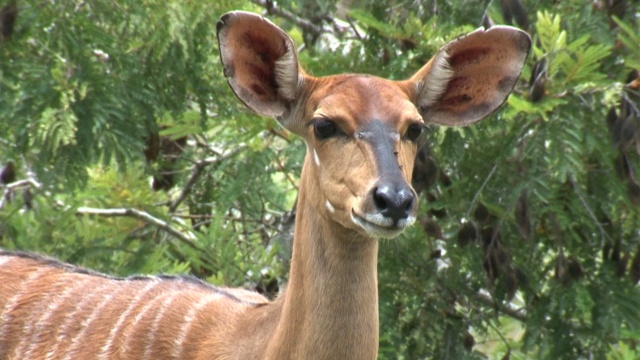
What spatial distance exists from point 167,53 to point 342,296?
2.55 m

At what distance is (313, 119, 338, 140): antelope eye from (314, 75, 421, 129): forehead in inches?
0.9

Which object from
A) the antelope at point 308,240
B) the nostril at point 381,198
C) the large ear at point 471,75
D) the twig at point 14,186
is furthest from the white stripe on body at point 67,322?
the twig at point 14,186

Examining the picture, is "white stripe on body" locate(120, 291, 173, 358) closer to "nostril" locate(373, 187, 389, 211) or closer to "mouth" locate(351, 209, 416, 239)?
"mouth" locate(351, 209, 416, 239)

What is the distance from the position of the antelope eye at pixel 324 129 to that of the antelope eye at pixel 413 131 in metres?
0.24

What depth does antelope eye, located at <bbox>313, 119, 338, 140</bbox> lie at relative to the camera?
4.12 meters

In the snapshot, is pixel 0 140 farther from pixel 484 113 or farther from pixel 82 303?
pixel 484 113

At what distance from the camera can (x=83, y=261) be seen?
21.4 ft

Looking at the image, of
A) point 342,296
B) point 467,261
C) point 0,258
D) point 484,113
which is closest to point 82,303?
point 0,258

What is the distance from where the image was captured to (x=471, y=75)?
15.1ft

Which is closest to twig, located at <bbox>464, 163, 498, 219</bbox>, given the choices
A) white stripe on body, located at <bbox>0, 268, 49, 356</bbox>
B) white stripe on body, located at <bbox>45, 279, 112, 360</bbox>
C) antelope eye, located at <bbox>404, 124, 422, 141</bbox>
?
antelope eye, located at <bbox>404, 124, 422, 141</bbox>

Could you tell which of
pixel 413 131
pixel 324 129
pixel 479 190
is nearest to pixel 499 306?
pixel 479 190

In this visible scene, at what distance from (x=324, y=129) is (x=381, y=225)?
0.53 metres

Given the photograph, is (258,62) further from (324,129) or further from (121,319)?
(121,319)

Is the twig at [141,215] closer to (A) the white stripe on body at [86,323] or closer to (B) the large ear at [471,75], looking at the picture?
(A) the white stripe on body at [86,323]
